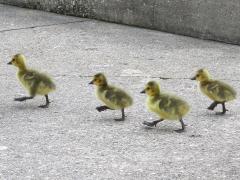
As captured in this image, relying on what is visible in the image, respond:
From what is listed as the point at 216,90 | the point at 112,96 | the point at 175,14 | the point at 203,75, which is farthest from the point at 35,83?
the point at 175,14

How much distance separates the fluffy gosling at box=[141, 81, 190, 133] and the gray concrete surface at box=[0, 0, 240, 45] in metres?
2.95

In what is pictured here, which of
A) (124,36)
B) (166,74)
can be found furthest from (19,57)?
(124,36)

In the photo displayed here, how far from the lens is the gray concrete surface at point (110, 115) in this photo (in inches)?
182

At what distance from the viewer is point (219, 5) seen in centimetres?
809

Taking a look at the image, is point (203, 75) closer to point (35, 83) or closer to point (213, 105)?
point (213, 105)

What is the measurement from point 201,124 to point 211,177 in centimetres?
114

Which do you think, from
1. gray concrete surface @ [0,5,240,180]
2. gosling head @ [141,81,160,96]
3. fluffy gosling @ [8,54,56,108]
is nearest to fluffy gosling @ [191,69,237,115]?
gray concrete surface @ [0,5,240,180]

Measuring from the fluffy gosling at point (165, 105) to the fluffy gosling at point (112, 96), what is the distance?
26cm

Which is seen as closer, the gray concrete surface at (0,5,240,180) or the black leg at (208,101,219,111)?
the gray concrete surface at (0,5,240,180)

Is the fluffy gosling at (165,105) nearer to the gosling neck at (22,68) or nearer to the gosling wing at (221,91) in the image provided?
the gosling wing at (221,91)

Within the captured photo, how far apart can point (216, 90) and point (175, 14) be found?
3.05 metres

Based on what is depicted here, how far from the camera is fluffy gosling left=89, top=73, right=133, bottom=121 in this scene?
18.1 ft

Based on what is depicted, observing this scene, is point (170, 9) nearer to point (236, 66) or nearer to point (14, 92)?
point (236, 66)

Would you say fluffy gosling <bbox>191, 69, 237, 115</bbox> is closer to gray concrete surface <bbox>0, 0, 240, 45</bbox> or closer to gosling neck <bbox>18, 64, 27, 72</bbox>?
gosling neck <bbox>18, 64, 27, 72</bbox>
